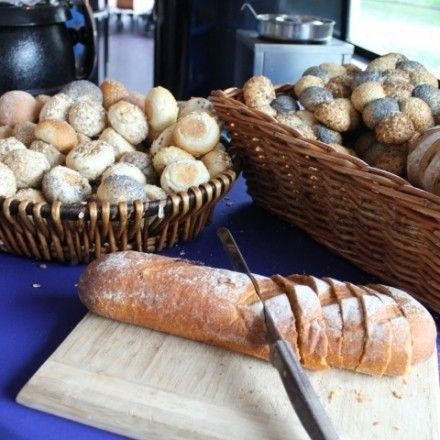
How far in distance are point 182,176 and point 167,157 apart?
0.05m

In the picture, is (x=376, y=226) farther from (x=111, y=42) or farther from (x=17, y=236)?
(x=111, y=42)

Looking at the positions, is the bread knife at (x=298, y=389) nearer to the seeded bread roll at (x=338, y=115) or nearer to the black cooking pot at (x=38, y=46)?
the seeded bread roll at (x=338, y=115)

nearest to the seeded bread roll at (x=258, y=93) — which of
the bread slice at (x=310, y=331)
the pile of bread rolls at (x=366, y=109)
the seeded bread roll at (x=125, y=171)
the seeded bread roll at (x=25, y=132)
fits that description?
the pile of bread rolls at (x=366, y=109)

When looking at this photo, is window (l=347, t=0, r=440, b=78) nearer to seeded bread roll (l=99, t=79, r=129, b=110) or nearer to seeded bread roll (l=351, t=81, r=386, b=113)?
seeded bread roll (l=351, t=81, r=386, b=113)

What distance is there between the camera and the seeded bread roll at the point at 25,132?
90 centimetres

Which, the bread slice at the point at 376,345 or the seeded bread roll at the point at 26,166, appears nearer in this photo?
the bread slice at the point at 376,345

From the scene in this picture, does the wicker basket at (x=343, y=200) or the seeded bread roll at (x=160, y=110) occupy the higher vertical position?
the seeded bread roll at (x=160, y=110)

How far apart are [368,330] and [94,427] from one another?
0.26 metres

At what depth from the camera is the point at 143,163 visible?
87cm

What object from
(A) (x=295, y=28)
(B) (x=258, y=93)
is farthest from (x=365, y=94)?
(A) (x=295, y=28)

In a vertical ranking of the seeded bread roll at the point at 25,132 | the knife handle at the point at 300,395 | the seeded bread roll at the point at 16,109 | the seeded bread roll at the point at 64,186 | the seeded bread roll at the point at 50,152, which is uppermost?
the seeded bread roll at the point at 16,109

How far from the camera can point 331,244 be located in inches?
33.8

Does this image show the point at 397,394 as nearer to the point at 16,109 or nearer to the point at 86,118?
the point at 86,118

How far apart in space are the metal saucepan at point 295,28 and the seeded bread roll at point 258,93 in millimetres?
1762
